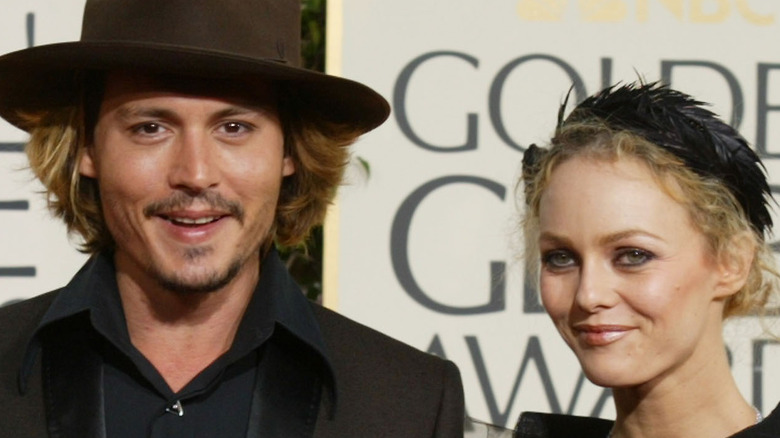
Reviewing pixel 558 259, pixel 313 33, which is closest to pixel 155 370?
pixel 558 259

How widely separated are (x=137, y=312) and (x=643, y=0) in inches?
70.4

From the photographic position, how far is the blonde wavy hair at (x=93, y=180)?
3268mm

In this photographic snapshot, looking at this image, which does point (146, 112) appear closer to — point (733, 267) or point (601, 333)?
point (601, 333)

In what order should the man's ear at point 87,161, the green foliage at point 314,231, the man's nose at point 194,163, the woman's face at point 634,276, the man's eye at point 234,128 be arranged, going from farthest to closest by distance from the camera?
the green foliage at point 314,231, the man's ear at point 87,161, the man's eye at point 234,128, the man's nose at point 194,163, the woman's face at point 634,276

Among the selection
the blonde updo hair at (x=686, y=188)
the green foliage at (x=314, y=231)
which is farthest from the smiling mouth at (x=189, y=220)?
the green foliage at (x=314, y=231)

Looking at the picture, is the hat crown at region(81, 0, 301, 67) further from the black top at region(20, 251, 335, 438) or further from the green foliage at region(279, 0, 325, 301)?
the green foliage at region(279, 0, 325, 301)

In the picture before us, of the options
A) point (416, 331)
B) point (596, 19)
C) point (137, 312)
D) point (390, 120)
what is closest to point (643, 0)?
point (596, 19)

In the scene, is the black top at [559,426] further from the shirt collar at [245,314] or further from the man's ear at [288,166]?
the man's ear at [288,166]

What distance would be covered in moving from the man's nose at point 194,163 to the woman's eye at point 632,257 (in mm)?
829

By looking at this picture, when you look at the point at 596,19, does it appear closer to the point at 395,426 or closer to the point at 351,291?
the point at 351,291

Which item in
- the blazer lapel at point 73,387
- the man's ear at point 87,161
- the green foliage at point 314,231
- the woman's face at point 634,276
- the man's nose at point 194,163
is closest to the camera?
the woman's face at point 634,276

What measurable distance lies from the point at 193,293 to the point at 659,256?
964mm

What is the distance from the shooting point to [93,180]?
11.0 feet

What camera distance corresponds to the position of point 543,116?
4.04 meters
